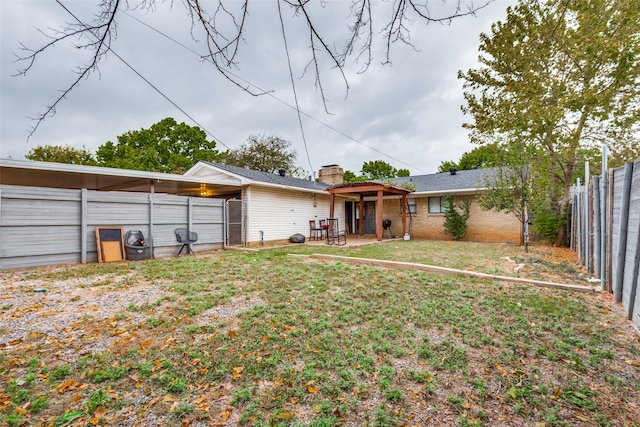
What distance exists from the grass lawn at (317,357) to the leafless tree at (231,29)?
211 cm

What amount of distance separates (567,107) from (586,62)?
1325mm

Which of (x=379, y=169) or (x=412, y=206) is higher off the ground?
(x=379, y=169)

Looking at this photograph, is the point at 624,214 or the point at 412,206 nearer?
the point at 624,214

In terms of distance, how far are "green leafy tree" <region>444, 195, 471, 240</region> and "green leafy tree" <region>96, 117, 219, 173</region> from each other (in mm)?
29586

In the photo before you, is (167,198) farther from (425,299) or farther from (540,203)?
(540,203)

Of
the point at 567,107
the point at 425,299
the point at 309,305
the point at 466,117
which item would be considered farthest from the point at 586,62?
the point at 309,305

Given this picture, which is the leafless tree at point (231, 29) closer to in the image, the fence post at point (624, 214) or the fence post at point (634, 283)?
the fence post at point (634, 283)

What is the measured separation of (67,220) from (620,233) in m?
11.2

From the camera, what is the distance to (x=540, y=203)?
1126cm

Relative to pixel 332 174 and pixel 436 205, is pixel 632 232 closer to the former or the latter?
pixel 436 205

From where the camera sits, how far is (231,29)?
79.3 inches

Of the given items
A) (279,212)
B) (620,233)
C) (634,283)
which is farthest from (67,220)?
(620,233)

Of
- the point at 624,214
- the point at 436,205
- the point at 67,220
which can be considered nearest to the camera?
the point at 624,214

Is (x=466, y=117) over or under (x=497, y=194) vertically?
over
